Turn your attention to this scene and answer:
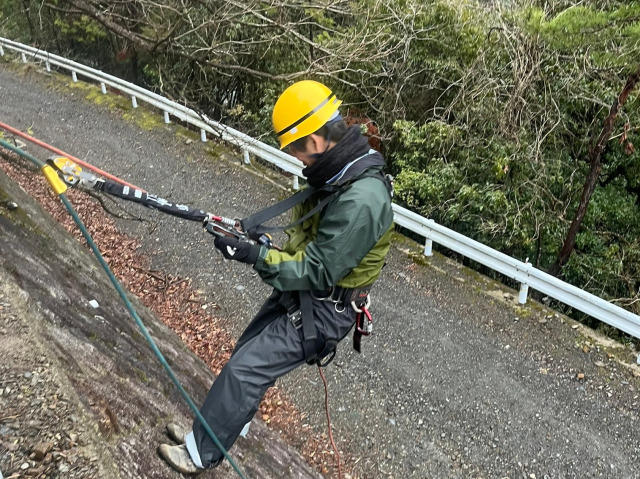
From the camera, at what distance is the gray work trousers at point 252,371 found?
299 cm

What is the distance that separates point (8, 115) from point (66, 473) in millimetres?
12161

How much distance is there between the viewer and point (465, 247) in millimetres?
7309

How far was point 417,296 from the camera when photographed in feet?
22.7

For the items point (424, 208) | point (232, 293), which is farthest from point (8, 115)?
point (424, 208)

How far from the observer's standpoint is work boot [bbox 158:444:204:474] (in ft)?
10.5

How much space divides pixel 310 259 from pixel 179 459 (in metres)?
1.58

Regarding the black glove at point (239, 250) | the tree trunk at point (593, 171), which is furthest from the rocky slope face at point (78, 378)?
the tree trunk at point (593, 171)

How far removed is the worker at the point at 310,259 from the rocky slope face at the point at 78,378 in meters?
0.44

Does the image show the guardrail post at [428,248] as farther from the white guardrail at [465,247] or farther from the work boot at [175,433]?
the work boot at [175,433]

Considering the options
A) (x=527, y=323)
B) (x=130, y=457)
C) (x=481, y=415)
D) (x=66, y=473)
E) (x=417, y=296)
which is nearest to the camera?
(x=66, y=473)

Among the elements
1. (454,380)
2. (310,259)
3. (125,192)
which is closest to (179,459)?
(310,259)

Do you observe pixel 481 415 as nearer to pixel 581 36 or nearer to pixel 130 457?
pixel 130 457

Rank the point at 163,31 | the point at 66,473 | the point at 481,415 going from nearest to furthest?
the point at 66,473 < the point at 481,415 < the point at 163,31

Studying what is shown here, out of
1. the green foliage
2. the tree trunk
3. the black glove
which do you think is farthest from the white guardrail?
the green foliage
